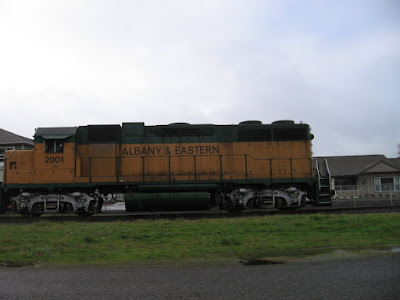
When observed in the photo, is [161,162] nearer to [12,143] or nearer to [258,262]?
[258,262]

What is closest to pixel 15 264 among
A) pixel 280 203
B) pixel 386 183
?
pixel 280 203

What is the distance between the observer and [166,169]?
1355 cm

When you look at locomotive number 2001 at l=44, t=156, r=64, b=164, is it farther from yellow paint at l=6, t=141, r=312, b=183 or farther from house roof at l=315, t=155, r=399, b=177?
house roof at l=315, t=155, r=399, b=177

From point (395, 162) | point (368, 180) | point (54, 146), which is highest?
point (395, 162)

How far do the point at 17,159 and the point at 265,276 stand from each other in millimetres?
11578

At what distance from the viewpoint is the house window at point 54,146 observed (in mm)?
12961

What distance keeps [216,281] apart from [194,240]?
311cm

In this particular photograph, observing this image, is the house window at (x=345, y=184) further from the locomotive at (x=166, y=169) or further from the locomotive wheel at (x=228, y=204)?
the locomotive wheel at (x=228, y=204)

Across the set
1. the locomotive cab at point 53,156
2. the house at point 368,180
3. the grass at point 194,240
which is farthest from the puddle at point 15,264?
the house at point 368,180

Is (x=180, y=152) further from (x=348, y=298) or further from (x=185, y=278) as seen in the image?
(x=348, y=298)

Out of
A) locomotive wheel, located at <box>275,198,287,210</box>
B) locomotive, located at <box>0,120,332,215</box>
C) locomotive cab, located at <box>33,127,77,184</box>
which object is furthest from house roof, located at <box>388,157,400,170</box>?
locomotive cab, located at <box>33,127,77,184</box>

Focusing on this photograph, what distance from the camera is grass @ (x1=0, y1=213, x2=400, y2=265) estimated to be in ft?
20.7

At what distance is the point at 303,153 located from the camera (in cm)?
1398

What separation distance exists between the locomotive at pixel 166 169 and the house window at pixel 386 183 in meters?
23.8
